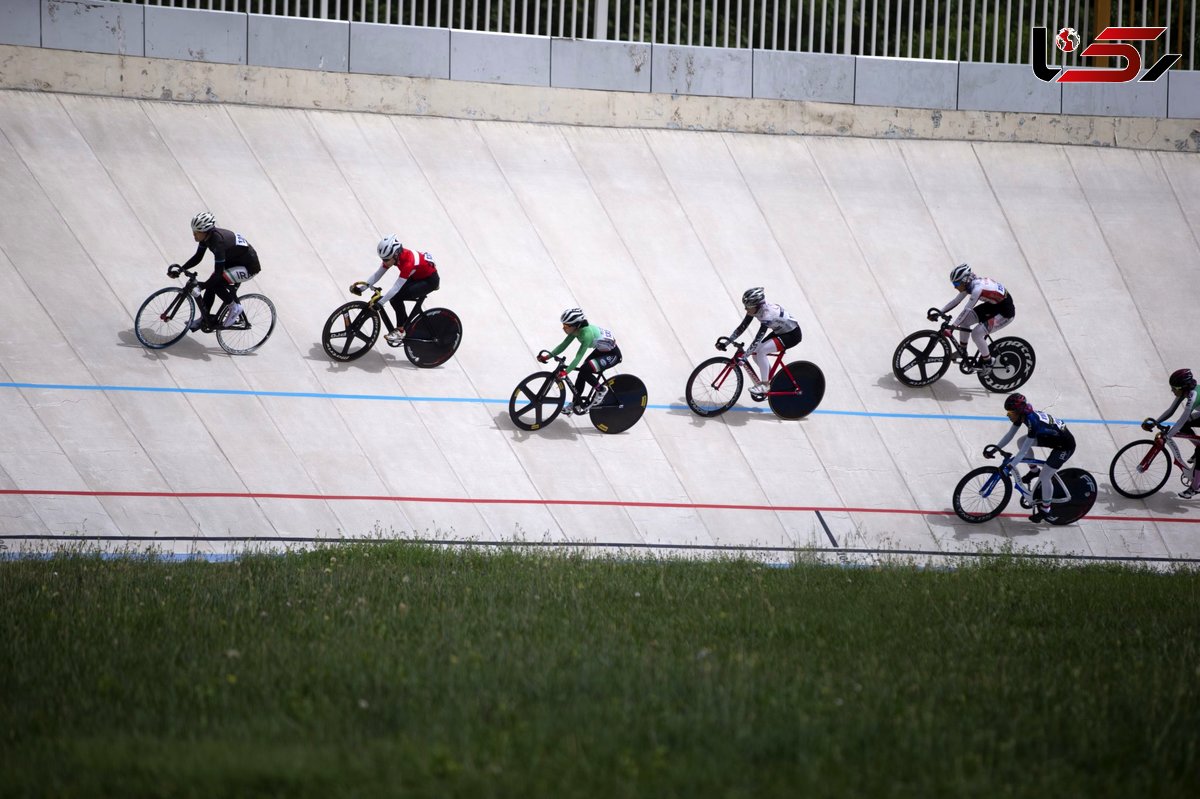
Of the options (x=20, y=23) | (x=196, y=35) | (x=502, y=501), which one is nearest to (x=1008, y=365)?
(x=502, y=501)

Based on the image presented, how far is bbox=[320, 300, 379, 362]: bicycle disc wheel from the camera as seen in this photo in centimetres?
1386

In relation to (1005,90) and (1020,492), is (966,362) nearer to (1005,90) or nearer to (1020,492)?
(1020,492)

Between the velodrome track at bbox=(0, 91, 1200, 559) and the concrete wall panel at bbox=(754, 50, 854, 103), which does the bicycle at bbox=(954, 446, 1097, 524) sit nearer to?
the velodrome track at bbox=(0, 91, 1200, 559)

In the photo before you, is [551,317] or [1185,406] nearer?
[1185,406]

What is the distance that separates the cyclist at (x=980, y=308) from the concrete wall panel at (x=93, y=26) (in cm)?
1226

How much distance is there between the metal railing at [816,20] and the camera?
18406 millimetres

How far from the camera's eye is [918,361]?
14961 millimetres

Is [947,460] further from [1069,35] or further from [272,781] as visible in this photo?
[272,781]

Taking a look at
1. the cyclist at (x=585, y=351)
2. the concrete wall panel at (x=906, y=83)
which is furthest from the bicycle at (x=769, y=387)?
the concrete wall panel at (x=906, y=83)

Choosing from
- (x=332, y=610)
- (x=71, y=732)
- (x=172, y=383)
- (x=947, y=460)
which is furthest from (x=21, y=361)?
(x=947, y=460)

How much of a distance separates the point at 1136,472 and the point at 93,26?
51.9 ft

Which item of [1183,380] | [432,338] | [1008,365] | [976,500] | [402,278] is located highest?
[402,278]

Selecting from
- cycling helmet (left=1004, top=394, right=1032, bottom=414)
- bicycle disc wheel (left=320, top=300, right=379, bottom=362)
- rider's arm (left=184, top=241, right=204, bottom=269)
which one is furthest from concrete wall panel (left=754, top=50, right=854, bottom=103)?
rider's arm (left=184, top=241, right=204, bottom=269)

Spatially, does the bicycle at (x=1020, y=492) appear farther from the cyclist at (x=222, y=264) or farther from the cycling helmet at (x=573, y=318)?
the cyclist at (x=222, y=264)
